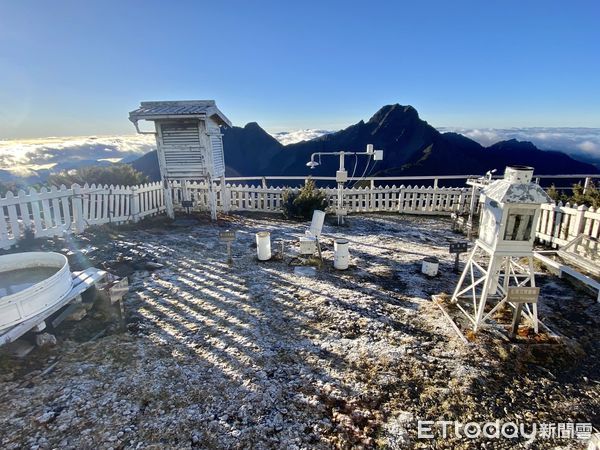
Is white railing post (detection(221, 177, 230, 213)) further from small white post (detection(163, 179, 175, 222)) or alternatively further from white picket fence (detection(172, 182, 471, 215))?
small white post (detection(163, 179, 175, 222))

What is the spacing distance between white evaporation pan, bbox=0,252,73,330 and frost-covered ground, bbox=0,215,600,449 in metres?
0.51

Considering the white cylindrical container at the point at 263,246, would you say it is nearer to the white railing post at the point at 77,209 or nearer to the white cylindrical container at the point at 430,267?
the white cylindrical container at the point at 430,267

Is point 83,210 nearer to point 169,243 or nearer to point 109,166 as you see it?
point 169,243

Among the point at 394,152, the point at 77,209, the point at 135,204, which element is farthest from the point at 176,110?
the point at 394,152

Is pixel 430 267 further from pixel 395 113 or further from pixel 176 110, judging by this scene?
pixel 395 113

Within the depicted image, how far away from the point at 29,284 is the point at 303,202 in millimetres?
7852

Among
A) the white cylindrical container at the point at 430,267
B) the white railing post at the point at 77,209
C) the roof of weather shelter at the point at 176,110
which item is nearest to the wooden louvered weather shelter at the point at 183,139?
the roof of weather shelter at the point at 176,110

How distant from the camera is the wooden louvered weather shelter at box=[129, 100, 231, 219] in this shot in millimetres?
10109

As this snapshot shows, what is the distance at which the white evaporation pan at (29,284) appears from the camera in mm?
3672

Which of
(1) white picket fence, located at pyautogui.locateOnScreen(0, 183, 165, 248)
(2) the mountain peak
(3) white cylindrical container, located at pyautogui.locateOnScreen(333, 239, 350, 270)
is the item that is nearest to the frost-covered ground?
(3) white cylindrical container, located at pyautogui.locateOnScreen(333, 239, 350, 270)

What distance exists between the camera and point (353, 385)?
3.45 meters

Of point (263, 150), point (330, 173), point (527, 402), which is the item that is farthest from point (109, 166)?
point (263, 150)

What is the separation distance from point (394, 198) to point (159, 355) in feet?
34.5

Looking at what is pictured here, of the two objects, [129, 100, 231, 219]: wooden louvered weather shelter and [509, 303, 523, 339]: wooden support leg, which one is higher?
[129, 100, 231, 219]: wooden louvered weather shelter
